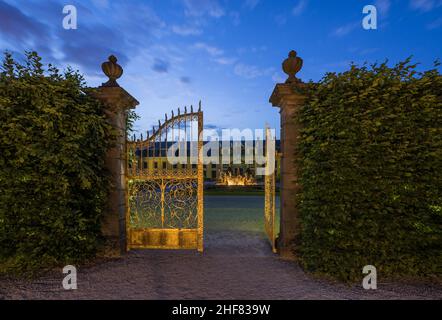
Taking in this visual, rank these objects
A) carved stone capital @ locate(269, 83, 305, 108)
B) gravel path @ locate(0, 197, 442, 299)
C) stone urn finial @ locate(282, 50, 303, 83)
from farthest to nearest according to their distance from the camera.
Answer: stone urn finial @ locate(282, 50, 303, 83)
carved stone capital @ locate(269, 83, 305, 108)
gravel path @ locate(0, 197, 442, 299)

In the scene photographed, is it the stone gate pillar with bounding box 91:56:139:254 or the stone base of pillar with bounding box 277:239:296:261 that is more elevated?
the stone gate pillar with bounding box 91:56:139:254

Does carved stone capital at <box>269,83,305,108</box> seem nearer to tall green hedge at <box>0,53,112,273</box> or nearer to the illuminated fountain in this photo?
tall green hedge at <box>0,53,112,273</box>

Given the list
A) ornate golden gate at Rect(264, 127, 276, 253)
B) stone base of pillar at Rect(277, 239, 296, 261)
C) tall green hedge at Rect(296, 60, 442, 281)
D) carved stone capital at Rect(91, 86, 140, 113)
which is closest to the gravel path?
stone base of pillar at Rect(277, 239, 296, 261)

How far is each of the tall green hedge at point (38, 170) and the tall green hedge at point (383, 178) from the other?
4.49 metres

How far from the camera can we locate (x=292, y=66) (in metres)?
4.90

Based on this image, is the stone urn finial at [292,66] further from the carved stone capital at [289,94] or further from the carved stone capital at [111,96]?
the carved stone capital at [111,96]

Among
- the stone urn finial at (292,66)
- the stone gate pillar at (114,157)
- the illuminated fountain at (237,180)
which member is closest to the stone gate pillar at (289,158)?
the stone urn finial at (292,66)

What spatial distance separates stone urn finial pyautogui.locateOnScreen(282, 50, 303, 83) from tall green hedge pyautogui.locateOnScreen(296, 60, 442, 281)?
1.17 m

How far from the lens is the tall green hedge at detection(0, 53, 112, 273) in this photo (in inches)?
162

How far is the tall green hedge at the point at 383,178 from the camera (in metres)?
3.86

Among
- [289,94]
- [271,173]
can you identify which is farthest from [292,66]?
[271,173]

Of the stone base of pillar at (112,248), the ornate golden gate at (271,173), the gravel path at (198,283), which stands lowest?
the gravel path at (198,283)
